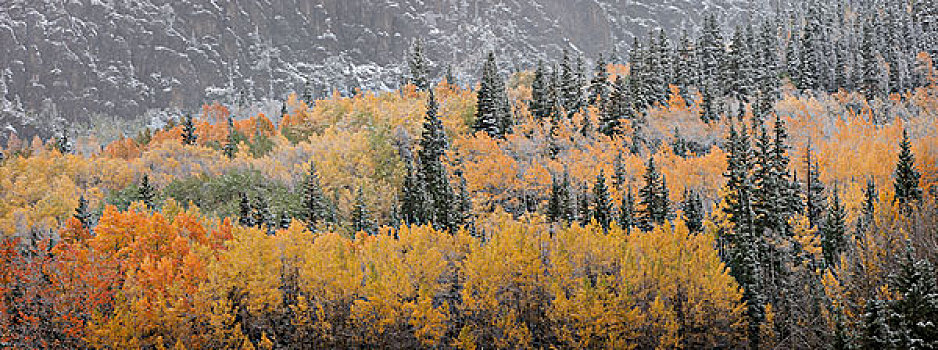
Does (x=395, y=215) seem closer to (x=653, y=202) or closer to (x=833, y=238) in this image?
(x=653, y=202)

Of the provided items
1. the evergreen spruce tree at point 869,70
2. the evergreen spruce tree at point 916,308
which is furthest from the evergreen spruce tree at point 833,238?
the evergreen spruce tree at point 869,70

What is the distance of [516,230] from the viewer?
82188mm

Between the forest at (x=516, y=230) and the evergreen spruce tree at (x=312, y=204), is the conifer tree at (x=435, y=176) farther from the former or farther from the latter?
the evergreen spruce tree at (x=312, y=204)

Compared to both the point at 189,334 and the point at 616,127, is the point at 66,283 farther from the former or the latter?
the point at 616,127

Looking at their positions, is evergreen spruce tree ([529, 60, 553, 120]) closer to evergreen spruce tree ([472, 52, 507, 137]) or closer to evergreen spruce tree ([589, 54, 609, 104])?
evergreen spruce tree ([472, 52, 507, 137])

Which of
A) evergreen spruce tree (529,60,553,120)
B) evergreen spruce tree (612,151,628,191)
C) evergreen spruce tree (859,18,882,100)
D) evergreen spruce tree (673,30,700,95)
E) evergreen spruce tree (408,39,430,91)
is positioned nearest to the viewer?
evergreen spruce tree (612,151,628,191)

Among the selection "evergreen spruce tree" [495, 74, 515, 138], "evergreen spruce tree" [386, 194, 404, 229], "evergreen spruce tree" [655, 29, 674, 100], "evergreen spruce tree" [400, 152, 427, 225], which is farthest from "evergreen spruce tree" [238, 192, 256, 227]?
"evergreen spruce tree" [655, 29, 674, 100]

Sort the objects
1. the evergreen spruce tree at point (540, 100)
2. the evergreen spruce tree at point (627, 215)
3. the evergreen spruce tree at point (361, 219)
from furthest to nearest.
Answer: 1. the evergreen spruce tree at point (540, 100)
2. the evergreen spruce tree at point (361, 219)
3. the evergreen spruce tree at point (627, 215)

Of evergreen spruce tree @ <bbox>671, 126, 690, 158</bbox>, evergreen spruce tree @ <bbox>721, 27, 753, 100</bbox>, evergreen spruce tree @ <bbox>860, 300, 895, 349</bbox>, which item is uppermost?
evergreen spruce tree @ <bbox>721, 27, 753, 100</bbox>

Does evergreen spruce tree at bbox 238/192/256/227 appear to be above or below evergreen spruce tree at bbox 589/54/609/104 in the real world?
below

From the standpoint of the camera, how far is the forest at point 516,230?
229 feet

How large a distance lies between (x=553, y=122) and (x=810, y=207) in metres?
45.1

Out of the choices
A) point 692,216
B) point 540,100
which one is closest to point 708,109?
point 540,100

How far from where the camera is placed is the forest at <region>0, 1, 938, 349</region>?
6975cm
